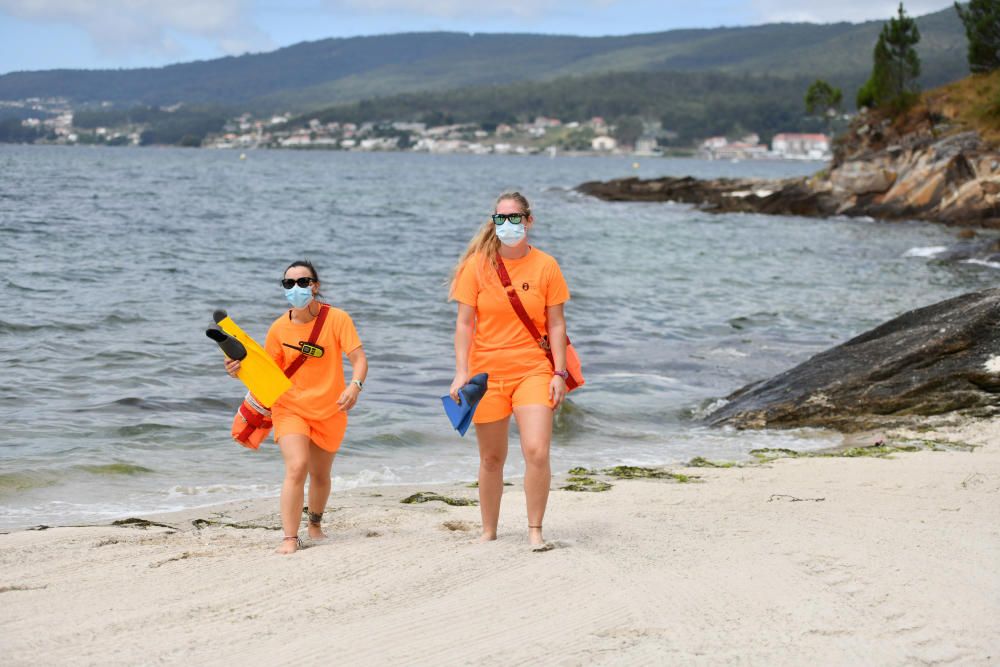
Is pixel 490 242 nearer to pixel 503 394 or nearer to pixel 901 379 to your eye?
pixel 503 394

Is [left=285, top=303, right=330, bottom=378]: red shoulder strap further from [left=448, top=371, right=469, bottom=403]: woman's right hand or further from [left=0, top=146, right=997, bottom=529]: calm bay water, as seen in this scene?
[left=0, top=146, right=997, bottom=529]: calm bay water

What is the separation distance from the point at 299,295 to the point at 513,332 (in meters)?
1.13

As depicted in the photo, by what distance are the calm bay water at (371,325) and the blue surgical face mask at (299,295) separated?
2907 millimetres

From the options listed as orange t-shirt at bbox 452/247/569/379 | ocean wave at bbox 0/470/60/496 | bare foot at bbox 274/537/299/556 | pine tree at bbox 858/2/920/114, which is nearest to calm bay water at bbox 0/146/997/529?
ocean wave at bbox 0/470/60/496

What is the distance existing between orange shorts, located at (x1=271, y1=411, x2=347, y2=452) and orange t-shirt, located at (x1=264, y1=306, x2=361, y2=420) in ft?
0.12

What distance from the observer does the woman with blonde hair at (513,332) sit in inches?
225

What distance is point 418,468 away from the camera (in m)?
9.73

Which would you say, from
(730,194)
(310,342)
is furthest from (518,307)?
(730,194)

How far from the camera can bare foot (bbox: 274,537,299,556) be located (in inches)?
232

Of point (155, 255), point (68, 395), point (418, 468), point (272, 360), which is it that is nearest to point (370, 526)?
point (272, 360)

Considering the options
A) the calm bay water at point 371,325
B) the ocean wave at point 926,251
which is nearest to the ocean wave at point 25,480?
the calm bay water at point 371,325

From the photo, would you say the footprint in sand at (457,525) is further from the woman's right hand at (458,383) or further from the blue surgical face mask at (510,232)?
the blue surgical face mask at (510,232)

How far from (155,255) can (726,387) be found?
54.7 feet

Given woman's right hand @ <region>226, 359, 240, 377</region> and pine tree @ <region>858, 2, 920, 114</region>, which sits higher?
pine tree @ <region>858, 2, 920, 114</region>
